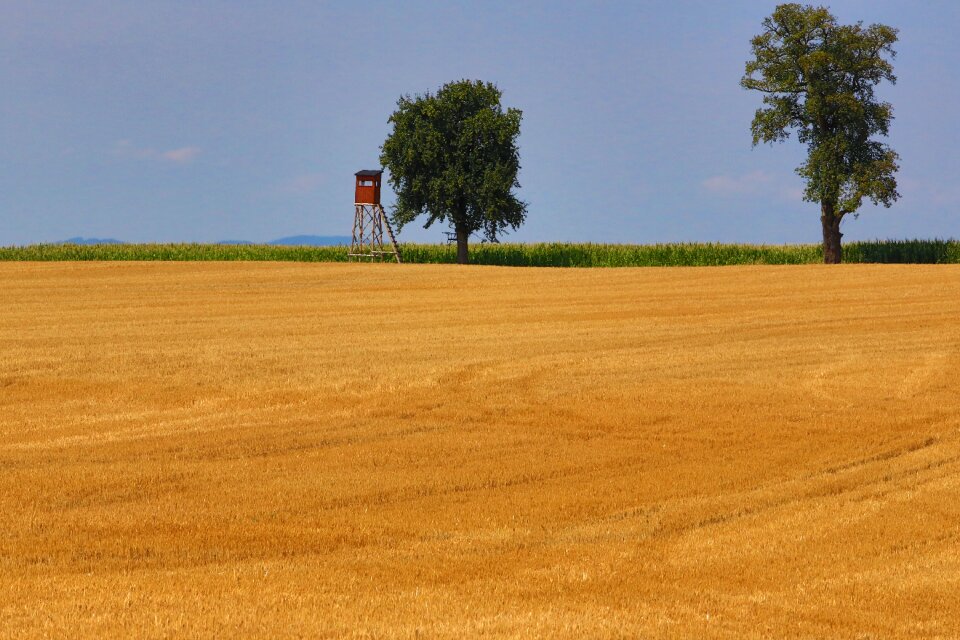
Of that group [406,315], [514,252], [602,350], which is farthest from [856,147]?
[602,350]

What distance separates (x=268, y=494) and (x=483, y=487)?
79.7 inches

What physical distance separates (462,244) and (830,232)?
18.5 meters

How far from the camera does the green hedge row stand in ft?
176

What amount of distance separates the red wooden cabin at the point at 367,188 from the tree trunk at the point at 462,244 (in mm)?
4530

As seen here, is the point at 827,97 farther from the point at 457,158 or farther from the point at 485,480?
the point at 485,480

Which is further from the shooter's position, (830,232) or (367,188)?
(367,188)

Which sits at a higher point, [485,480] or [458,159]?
[458,159]

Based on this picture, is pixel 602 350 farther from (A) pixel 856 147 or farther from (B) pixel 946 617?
(A) pixel 856 147

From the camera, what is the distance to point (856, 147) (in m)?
49.9

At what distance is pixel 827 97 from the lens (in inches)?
1924

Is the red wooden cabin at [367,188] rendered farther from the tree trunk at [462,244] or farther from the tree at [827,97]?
the tree at [827,97]

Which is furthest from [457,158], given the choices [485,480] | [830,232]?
[485,480]

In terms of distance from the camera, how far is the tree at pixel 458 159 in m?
57.3

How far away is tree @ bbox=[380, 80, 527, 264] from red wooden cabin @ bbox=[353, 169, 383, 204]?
1220 mm
